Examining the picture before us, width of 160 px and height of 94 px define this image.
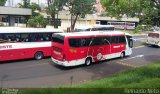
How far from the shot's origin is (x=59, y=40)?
20.2 metres

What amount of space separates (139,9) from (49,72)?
843cm

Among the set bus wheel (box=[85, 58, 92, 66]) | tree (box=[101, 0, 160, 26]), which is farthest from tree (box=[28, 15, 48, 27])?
tree (box=[101, 0, 160, 26])

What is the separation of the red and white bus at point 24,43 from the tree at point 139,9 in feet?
29.1

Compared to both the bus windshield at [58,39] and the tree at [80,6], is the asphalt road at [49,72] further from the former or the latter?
the tree at [80,6]

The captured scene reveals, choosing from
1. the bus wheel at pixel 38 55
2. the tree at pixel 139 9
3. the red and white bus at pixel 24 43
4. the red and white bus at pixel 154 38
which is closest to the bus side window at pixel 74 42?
the red and white bus at pixel 24 43

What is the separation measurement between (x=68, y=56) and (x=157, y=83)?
29.6 ft

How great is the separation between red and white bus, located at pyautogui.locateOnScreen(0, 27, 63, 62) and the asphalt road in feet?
2.23

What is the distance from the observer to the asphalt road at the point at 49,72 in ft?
53.8

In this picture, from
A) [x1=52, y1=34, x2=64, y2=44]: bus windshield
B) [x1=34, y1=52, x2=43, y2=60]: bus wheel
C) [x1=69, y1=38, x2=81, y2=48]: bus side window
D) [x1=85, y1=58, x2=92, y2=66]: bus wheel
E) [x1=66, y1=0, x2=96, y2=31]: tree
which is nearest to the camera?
[x1=52, y1=34, x2=64, y2=44]: bus windshield

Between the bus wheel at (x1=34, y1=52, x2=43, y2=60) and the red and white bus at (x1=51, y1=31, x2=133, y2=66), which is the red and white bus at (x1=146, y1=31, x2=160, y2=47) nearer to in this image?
the red and white bus at (x1=51, y1=31, x2=133, y2=66)

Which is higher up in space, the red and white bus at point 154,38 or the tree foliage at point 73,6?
the tree foliage at point 73,6

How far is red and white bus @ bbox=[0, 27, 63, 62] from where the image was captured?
21.1 meters

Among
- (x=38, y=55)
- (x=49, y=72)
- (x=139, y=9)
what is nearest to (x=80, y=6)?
A: (x=38, y=55)

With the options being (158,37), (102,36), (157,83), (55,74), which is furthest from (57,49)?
(158,37)
